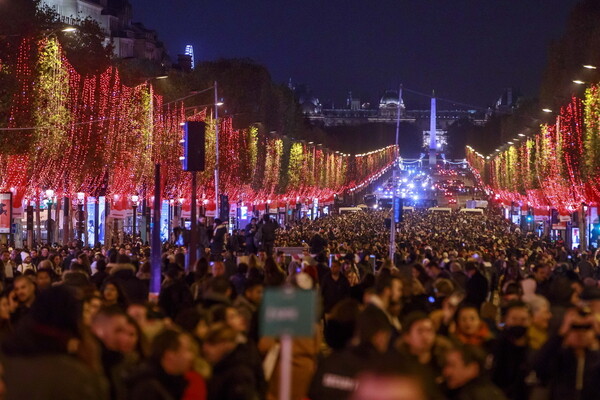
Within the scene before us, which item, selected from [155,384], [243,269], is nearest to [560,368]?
[155,384]

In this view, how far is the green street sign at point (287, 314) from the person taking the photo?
22.2 feet

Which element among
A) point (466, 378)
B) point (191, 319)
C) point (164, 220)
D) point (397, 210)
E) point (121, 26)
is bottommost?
point (164, 220)

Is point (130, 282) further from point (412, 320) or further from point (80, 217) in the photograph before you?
point (80, 217)

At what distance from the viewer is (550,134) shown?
227 feet

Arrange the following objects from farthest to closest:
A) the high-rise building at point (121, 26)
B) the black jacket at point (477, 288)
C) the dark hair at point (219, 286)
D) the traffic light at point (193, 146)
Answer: the high-rise building at point (121, 26), the traffic light at point (193, 146), the black jacket at point (477, 288), the dark hair at point (219, 286)

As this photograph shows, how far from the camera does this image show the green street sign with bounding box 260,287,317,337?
676 centimetres

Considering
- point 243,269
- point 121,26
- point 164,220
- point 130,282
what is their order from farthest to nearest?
1. point 121,26
2. point 164,220
3. point 243,269
4. point 130,282

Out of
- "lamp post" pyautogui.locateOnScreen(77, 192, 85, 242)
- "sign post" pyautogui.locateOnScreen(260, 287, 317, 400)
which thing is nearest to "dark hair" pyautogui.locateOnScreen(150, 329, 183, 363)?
"sign post" pyautogui.locateOnScreen(260, 287, 317, 400)

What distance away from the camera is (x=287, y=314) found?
6762 mm

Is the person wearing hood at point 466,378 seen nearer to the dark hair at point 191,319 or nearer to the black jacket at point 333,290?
the dark hair at point 191,319

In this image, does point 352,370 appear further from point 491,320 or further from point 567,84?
point 567,84

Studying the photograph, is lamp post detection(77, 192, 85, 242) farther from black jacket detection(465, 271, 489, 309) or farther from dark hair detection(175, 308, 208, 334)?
dark hair detection(175, 308, 208, 334)

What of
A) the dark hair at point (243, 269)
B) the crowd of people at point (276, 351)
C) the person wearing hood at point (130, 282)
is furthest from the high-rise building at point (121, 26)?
the crowd of people at point (276, 351)

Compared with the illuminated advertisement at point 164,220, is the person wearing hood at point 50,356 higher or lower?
higher
